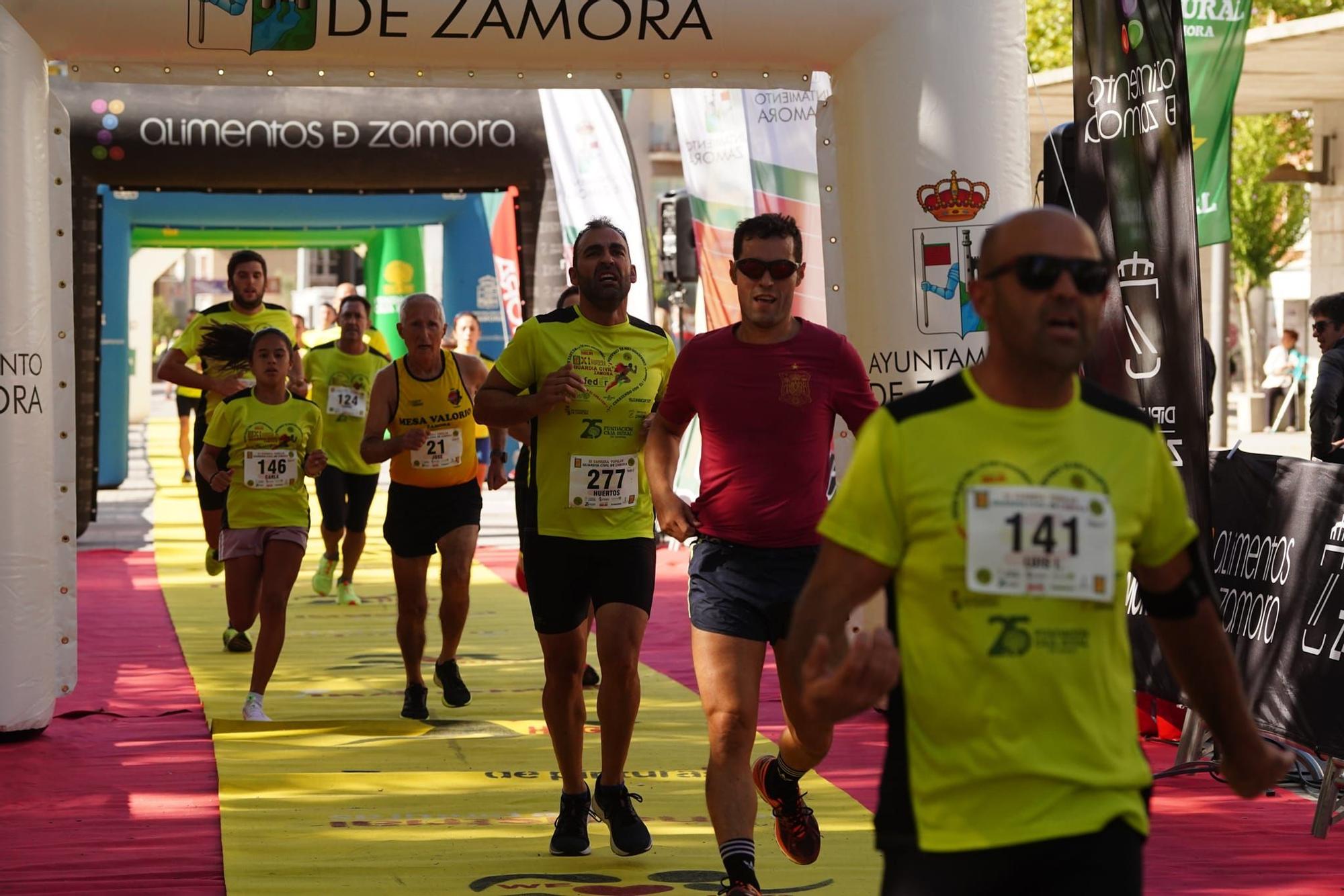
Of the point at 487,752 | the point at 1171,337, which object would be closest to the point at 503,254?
the point at 487,752

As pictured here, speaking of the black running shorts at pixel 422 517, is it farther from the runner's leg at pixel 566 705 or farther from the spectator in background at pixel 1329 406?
the spectator in background at pixel 1329 406

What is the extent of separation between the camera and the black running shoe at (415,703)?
26.3ft

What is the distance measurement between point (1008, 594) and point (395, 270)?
22591mm

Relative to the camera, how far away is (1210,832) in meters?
5.97

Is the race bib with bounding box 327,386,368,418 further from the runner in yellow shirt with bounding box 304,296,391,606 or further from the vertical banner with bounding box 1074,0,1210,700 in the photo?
the vertical banner with bounding box 1074,0,1210,700

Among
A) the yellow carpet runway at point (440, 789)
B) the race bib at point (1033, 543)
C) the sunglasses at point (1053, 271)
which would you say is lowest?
the yellow carpet runway at point (440, 789)

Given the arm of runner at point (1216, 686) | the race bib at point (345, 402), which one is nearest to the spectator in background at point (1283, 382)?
the race bib at point (345, 402)

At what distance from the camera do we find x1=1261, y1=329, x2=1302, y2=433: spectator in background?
2883 centimetres

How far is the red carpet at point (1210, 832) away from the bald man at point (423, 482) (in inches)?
58.9

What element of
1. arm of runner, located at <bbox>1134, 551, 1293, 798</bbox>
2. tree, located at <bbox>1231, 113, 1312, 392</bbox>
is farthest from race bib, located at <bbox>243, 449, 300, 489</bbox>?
tree, located at <bbox>1231, 113, 1312, 392</bbox>

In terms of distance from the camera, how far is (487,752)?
286 inches

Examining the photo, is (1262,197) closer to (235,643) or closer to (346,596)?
(346,596)

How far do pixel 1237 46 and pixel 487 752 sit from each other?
4818 millimetres

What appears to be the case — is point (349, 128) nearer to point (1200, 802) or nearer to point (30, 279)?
point (30, 279)
